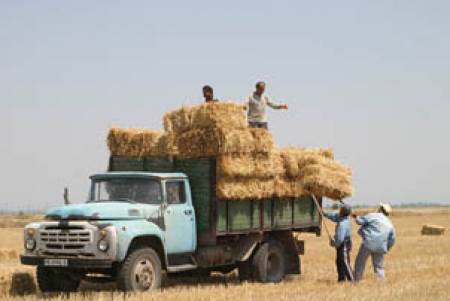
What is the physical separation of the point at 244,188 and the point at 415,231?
27909mm

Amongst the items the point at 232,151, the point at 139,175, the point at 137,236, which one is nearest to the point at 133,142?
the point at 139,175

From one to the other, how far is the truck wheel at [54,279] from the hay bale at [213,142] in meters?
3.30

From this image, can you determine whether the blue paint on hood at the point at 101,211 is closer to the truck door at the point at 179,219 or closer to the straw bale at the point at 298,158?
the truck door at the point at 179,219

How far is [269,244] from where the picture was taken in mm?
18016

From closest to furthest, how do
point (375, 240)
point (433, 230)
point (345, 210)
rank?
point (375, 240), point (345, 210), point (433, 230)

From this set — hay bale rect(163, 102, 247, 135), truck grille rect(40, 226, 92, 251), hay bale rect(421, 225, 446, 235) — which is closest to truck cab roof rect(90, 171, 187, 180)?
hay bale rect(163, 102, 247, 135)

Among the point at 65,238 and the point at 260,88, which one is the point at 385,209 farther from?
the point at 65,238

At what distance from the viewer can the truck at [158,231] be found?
1411 centimetres

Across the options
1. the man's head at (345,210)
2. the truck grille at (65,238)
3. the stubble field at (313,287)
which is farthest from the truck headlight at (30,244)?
the man's head at (345,210)

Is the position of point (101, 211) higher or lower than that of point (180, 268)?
higher

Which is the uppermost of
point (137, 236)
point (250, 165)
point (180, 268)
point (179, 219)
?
point (250, 165)

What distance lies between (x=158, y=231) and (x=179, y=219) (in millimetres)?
813

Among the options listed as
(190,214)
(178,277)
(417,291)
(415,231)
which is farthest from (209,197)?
(415,231)

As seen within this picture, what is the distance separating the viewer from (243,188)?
54.0ft
